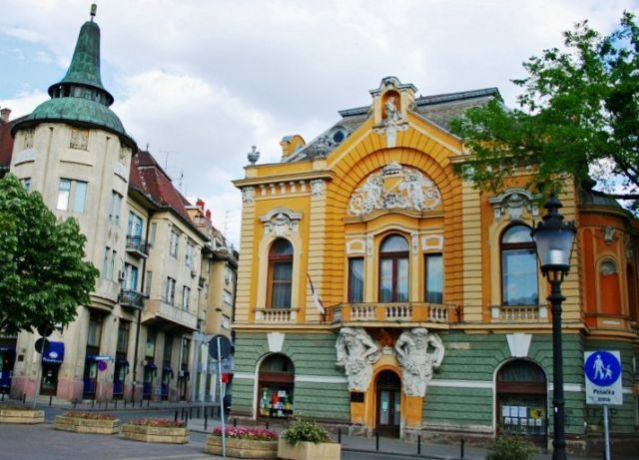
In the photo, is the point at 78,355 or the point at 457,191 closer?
the point at 457,191

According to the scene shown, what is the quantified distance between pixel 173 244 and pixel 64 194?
46.8ft

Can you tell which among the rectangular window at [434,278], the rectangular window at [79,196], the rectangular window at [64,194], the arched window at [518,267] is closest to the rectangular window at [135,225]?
the rectangular window at [79,196]

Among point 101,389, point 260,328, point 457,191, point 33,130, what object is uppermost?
point 33,130

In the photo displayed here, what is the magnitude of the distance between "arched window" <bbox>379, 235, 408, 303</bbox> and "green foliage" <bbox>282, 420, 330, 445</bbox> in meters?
13.4

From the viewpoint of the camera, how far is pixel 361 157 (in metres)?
32.9

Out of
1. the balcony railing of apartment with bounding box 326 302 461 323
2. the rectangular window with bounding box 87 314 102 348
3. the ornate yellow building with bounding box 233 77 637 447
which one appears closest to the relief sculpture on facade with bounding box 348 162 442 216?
the ornate yellow building with bounding box 233 77 637 447

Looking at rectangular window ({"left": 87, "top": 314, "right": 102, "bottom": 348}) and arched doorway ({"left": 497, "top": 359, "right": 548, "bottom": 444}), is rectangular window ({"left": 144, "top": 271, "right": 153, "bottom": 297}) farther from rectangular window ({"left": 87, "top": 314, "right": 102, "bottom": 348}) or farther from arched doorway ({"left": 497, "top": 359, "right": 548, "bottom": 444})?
arched doorway ({"left": 497, "top": 359, "right": 548, "bottom": 444})

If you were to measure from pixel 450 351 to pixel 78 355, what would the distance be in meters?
24.7

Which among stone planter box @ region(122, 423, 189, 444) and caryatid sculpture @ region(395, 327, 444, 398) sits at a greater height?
caryatid sculpture @ region(395, 327, 444, 398)

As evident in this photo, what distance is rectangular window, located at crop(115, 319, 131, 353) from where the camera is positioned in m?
49.1

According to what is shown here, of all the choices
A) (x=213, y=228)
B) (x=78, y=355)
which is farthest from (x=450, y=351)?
(x=213, y=228)

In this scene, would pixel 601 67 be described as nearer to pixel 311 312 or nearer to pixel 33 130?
pixel 311 312

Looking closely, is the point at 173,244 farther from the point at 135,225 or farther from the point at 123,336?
the point at 123,336

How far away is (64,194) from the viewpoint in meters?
43.4
